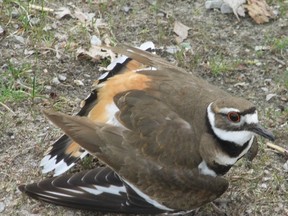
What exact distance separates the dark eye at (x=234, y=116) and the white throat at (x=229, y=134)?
98mm

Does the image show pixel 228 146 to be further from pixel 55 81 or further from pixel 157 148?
pixel 55 81

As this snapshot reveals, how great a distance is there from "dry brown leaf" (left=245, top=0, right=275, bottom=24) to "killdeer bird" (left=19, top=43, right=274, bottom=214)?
1990mm

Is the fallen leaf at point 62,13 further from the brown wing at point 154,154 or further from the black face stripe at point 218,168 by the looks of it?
the black face stripe at point 218,168

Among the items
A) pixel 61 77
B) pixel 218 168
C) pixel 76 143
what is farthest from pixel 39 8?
pixel 218 168

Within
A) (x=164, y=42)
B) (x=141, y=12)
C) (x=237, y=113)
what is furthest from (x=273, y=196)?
(x=141, y=12)

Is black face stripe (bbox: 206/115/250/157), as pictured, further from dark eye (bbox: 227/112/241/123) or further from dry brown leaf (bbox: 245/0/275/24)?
dry brown leaf (bbox: 245/0/275/24)

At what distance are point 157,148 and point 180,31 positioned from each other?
216 cm

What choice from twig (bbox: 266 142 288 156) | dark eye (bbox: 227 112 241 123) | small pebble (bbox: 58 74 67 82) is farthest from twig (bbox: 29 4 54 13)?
dark eye (bbox: 227 112 241 123)

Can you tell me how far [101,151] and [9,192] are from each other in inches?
36.5

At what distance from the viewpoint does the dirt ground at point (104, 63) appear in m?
5.60

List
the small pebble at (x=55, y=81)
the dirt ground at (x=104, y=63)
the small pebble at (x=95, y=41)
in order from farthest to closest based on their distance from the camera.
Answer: the small pebble at (x=95, y=41) < the small pebble at (x=55, y=81) < the dirt ground at (x=104, y=63)

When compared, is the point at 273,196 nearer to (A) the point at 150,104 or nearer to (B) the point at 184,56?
(A) the point at 150,104

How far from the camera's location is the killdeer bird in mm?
4988

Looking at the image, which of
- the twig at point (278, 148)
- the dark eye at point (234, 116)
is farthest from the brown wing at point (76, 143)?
the twig at point (278, 148)
